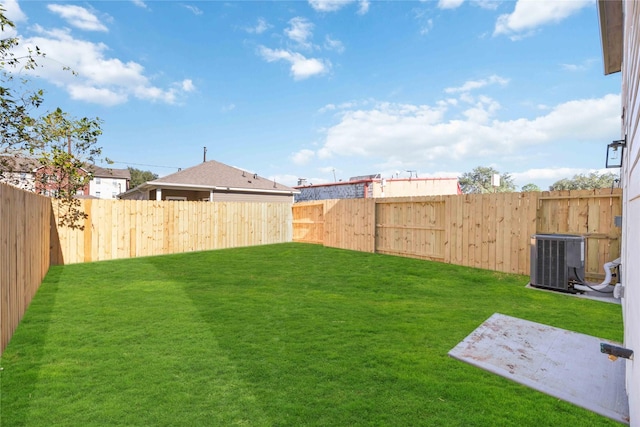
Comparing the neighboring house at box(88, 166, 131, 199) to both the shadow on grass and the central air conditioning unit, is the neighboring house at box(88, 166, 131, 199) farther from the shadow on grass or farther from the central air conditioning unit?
the central air conditioning unit

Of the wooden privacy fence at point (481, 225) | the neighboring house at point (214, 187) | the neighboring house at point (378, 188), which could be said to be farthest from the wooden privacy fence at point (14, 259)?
the neighboring house at point (378, 188)

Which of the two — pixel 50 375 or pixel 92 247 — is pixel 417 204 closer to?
pixel 50 375

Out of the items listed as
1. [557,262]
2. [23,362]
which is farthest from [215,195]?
[557,262]

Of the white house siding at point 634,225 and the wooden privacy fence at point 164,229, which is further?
the wooden privacy fence at point 164,229

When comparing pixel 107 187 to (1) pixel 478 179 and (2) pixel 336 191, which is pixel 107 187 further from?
(1) pixel 478 179

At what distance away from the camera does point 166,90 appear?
24.5 m

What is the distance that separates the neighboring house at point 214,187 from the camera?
54.7 ft

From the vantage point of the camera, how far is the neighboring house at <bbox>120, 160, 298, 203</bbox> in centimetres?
1669

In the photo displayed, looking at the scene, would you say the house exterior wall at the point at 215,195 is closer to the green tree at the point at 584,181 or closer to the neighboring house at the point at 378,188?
the neighboring house at the point at 378,188

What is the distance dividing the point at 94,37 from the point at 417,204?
13.5 metres

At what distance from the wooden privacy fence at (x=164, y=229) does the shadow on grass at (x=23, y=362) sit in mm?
5218

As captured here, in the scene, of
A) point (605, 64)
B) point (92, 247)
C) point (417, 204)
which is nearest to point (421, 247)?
point (417, 204)

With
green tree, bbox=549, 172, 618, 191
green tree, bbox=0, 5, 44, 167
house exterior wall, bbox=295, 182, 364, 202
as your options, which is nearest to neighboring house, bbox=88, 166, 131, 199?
house exterior wall, bbox=295, 182, 364, 202

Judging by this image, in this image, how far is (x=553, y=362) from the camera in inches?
124
